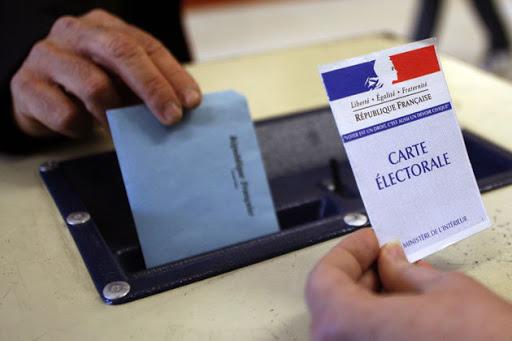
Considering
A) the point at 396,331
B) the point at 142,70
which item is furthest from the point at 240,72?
the point at 396,331

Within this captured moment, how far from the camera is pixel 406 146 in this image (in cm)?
50

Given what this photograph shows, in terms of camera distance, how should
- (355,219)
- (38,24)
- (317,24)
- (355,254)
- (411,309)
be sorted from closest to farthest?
(411,309), (355,254), (355,219), (38,24), (317,24)

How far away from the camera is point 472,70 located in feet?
3.59

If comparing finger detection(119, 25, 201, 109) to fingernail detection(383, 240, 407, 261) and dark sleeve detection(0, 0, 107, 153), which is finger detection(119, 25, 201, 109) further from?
fingernail detection(383, 240, 407, 261)

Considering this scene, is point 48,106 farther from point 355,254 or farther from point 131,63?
point 355,254

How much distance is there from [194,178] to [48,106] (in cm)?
24

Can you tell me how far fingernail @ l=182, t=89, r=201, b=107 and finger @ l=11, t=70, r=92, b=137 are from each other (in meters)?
0.17

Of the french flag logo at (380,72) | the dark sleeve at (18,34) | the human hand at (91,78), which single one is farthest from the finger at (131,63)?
the french flag logo at (380,72)

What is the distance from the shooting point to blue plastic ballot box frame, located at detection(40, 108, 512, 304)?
57 cm

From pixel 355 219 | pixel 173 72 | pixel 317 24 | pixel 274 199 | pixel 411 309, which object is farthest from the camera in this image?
pixel 317 24

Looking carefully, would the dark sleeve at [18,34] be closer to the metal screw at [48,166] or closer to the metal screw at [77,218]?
the metal screw at [48,166]

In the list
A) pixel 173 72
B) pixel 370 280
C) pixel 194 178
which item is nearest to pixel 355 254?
pixel 370 280

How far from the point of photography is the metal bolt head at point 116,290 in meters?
0.54

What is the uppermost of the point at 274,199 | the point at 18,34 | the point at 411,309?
the point at 18,34
